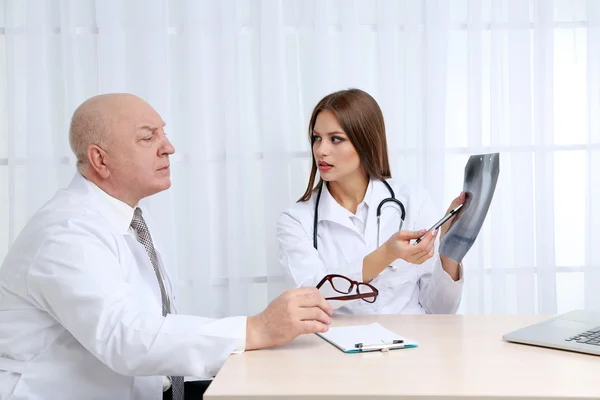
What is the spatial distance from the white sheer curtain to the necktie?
32.2 inches

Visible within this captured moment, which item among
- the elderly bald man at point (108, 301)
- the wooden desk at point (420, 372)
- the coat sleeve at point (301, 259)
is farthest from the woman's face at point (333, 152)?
the wooden desk at point (420, 372)

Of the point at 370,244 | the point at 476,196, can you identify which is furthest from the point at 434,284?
the point at 476,196

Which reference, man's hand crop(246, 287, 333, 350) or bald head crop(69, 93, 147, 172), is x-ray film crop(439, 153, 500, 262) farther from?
bald head crop(69, 93, 147, 172)

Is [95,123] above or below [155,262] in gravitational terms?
above

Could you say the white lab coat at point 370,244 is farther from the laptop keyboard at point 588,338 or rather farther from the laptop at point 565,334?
the laptop keyboard at point 588,338

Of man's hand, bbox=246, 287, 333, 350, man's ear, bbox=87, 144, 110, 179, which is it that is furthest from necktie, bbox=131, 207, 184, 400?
man's hand, bbox=246, 287, 333, 350

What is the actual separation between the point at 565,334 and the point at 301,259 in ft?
3.31

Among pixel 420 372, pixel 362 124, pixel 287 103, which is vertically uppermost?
pixel 287 103

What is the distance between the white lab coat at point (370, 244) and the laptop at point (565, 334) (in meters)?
0.64

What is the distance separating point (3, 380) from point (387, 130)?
5.70 ft

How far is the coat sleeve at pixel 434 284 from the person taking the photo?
7.34 ft

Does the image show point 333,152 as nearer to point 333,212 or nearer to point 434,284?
point 333,212

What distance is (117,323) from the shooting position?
147cm

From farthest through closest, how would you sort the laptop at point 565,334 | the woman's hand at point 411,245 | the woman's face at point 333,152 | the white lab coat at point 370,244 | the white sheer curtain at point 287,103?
the white sheer curtain at point 287,103 → the woman's face at point 333,152 → the white lab coat at point 370,244 → the woman's hand at point 411,245 → the laptop at point 565,334
